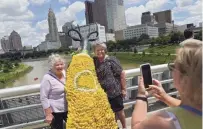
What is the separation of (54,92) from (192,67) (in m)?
2.17

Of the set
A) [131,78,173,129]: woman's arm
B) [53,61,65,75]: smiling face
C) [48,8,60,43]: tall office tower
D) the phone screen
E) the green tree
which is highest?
[48,8,60,43]: tall office tower

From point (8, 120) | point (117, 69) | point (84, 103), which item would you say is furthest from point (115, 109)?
point (8, 120)

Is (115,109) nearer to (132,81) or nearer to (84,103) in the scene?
(84,103)

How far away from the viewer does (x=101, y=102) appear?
3.05 meters

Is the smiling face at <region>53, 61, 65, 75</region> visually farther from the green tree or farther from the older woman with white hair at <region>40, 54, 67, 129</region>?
the green tree

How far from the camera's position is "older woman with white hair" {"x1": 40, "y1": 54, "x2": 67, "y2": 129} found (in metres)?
3.06

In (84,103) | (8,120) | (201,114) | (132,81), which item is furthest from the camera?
(132,81)

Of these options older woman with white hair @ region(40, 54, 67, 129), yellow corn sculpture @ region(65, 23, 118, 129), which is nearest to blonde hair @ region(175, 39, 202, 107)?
yellow corn sculpture @ region(65, 23, 118, 129)

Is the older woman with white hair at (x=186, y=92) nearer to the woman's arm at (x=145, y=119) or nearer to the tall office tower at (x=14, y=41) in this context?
the woman's arm at (x=145, y=119)

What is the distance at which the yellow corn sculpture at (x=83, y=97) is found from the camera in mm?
2963

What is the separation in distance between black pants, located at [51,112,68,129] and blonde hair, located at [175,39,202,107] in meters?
2.18

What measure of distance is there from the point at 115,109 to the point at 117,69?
0.51 metres

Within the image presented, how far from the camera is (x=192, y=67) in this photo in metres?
1.11

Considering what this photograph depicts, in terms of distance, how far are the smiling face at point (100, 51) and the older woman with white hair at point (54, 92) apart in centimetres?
47
